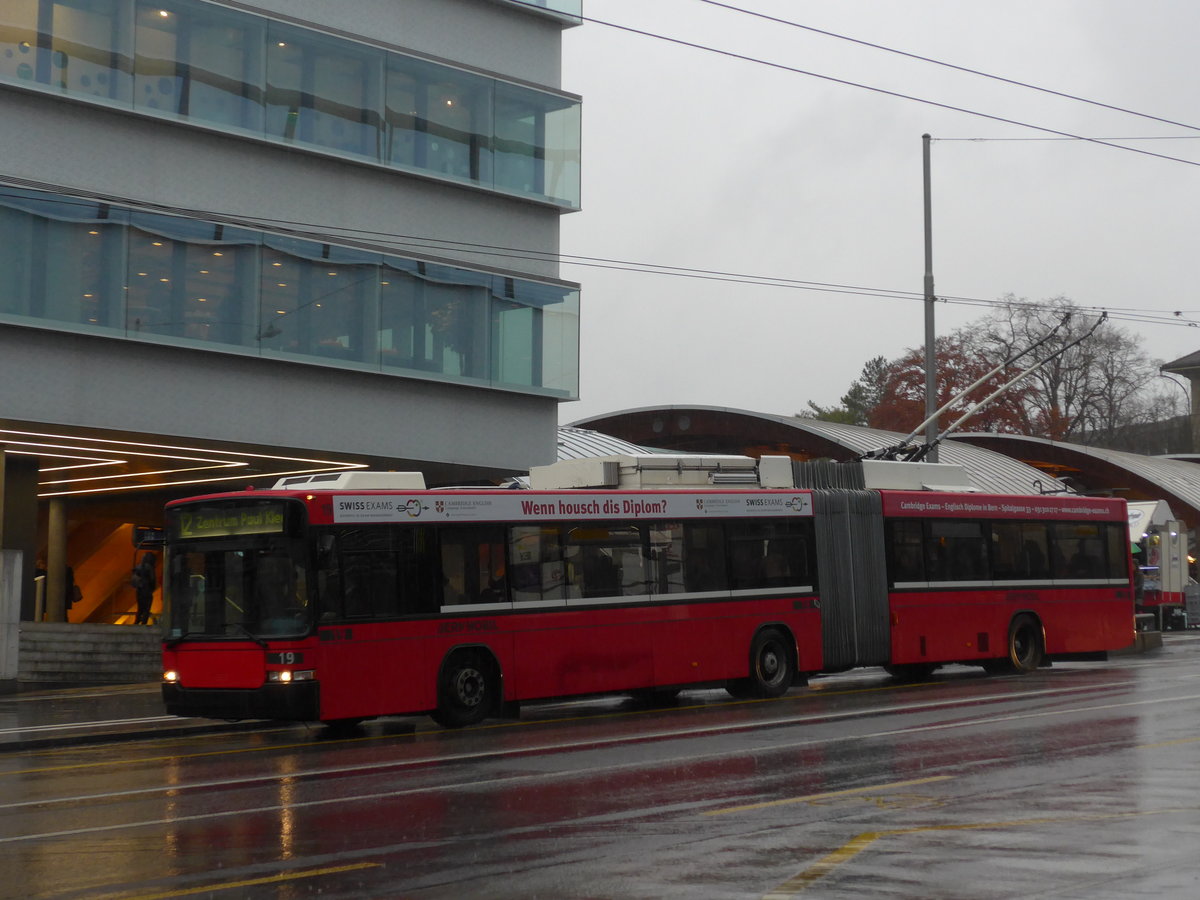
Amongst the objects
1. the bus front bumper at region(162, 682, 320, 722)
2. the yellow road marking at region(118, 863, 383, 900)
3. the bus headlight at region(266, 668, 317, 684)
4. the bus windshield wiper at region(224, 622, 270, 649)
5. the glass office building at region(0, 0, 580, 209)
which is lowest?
the yellow road marking at region(118, 863, 383, 900)

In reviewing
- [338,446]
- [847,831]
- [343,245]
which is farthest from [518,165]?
[847,831]

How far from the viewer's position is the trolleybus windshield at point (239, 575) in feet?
57.2

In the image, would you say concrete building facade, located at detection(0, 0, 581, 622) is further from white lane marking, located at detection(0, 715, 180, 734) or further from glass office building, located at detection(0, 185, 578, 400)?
white lane marking, located at detection(0, 715, 180, 734)

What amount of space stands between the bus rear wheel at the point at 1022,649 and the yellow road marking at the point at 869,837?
15670 mm

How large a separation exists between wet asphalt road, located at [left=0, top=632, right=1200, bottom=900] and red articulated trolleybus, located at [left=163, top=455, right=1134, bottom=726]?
0.99 m

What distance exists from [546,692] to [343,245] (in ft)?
40.6

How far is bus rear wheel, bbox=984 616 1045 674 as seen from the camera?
25.9m

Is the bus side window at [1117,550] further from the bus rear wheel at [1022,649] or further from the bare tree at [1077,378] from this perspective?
the bare tree at [1077,378]

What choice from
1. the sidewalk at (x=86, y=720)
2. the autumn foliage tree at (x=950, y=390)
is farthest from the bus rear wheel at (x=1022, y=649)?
the autumn foliage tree at (x=950, y=390)

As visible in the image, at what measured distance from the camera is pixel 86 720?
802 inches

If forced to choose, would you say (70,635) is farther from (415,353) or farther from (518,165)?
(518,165)

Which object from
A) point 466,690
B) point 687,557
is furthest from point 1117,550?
point 466,690

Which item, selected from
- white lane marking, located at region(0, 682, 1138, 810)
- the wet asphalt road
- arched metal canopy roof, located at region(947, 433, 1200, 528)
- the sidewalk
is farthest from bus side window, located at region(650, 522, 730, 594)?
arched metal canopy roof, located at region(947, 433, 1200, 528)

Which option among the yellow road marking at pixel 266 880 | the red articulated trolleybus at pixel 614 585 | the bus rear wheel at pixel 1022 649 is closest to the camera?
the yellow road marking at pixel 266 880
